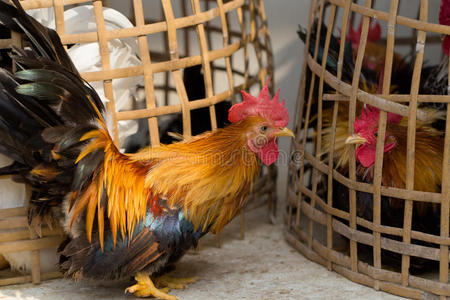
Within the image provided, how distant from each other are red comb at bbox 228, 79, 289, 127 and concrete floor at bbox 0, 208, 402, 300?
0.50 metres

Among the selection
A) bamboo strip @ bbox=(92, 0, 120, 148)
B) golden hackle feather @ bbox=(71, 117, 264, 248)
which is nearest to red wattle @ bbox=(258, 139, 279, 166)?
golden hackle feather @ bbox=(71, 117, 264, 248)

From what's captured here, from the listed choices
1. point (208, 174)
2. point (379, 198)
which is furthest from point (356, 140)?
point (208, 174)

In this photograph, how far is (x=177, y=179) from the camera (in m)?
1.46

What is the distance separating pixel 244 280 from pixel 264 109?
1.78ft

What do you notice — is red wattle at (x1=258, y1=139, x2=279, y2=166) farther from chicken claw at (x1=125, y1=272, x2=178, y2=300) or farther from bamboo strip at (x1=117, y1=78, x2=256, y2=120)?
chicken claw at (x1=125, y1=272, x2=178, y2=300)

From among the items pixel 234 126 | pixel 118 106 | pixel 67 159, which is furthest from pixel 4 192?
pixel 234 126

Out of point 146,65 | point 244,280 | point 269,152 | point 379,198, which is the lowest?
point 244,280

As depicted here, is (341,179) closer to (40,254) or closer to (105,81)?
(105,81)

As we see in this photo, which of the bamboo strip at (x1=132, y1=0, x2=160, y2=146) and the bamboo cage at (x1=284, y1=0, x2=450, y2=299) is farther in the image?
the bamboo strip at (x1=132, y1=0, x2=160, y2=146)

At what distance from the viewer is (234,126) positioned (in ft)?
5.01

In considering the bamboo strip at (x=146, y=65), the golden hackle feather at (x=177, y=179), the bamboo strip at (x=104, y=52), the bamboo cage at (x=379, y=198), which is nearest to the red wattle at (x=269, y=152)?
the golden hackle feather at (x=177, y=179)

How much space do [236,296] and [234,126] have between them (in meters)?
0.49

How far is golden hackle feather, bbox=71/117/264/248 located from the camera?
1415 mm

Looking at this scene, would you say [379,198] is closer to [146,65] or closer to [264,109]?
[264,109]
